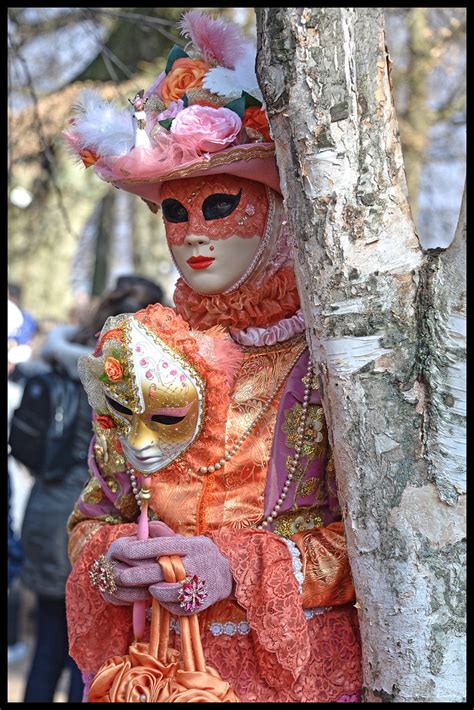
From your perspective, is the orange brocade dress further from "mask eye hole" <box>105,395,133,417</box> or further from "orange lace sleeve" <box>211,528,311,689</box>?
"mask eye hole" <box>105,395,133,417</box>

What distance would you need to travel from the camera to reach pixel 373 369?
1610mm

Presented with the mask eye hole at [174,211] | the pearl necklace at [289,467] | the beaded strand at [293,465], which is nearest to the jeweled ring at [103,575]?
the pearl necklace at [289,467]

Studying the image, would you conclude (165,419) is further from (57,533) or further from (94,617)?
(57,533)

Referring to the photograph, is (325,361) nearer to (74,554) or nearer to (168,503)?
(168,503)

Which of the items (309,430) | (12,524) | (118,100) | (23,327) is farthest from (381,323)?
(118,100)

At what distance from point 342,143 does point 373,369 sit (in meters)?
0.42

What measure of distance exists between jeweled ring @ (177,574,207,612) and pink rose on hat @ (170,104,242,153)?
3.14ft

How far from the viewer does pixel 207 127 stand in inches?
77.4

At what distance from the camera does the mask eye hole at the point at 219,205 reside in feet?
6.69

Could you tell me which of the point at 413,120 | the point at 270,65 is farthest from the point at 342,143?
the point at 413,120

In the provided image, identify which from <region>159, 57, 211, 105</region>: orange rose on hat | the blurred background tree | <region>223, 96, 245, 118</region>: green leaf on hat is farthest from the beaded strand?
the blurred background tree

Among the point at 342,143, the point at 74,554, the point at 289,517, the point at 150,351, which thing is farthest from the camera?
the point at 74,554

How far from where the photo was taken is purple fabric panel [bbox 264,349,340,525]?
6.45 feet

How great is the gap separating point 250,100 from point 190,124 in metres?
0.15
